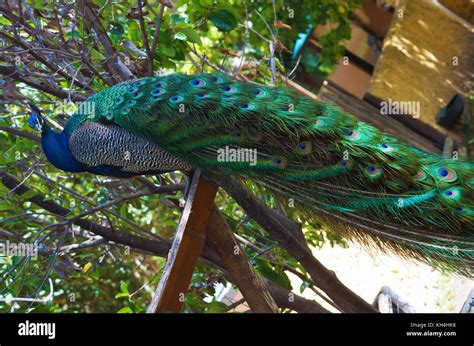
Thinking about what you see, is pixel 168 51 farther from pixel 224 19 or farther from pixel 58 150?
pixel 58 150

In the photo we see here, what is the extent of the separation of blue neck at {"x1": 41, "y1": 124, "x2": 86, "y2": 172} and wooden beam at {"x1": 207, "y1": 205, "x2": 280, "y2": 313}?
0.86 m

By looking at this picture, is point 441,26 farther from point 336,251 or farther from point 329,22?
point 336,251

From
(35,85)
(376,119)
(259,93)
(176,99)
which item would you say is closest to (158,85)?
(176,99)

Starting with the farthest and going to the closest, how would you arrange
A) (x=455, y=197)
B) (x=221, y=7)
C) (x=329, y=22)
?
(x=329, y=22) → (x=221, y=7) → (x=455, y=197)

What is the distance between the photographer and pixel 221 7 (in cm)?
413

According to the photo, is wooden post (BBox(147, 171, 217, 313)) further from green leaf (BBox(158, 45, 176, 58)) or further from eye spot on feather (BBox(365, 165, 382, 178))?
green leaf (BBox(158, 45, 176, 58))

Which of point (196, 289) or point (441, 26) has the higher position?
point (441, 26)

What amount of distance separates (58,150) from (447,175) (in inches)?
77.9

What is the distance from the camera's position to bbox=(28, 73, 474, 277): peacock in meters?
3.15

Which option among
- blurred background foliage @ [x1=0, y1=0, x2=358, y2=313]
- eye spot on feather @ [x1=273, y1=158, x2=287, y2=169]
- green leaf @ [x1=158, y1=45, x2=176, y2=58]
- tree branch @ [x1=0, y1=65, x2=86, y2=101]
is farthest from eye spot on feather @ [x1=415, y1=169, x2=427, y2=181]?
tree branch @ [x1=0, y1=65, x2=86, y2=101]

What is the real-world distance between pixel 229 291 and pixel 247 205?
2.74 m

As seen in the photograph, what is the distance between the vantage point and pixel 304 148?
130 inches

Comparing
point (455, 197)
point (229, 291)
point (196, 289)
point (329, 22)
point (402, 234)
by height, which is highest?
point (455, 197)
